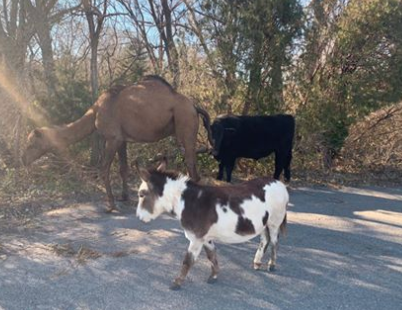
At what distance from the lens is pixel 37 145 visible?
7820mm

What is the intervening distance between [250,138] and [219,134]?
79 cm

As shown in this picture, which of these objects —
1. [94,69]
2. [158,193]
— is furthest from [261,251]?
[94,69]

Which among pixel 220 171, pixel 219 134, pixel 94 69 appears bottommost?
pixel 220 171

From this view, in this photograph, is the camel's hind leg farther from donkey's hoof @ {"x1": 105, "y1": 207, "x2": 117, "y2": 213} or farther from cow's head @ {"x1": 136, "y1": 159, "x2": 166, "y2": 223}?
cow's head @ {"x1": 136, "y1": 159, "x2": 166, "y2": 223}

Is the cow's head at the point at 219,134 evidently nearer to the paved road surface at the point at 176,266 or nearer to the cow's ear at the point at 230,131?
the cow's ear at the point at 230,131

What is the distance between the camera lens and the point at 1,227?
6.37 metres

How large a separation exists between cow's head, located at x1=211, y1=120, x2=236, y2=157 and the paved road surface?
225 centimetres

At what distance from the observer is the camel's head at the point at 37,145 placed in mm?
7797

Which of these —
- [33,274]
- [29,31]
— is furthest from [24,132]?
[33,274]

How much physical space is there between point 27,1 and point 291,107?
22.5 ft

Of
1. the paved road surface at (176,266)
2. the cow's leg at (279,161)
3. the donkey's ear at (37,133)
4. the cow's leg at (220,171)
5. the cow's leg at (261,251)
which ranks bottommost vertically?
the paved road surface at (176,266)

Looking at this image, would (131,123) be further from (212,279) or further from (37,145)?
(212,279)

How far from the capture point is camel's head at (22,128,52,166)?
7797 mm

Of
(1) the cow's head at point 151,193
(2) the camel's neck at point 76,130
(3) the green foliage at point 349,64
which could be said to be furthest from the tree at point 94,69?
(1) the cow's head at point 151,193
